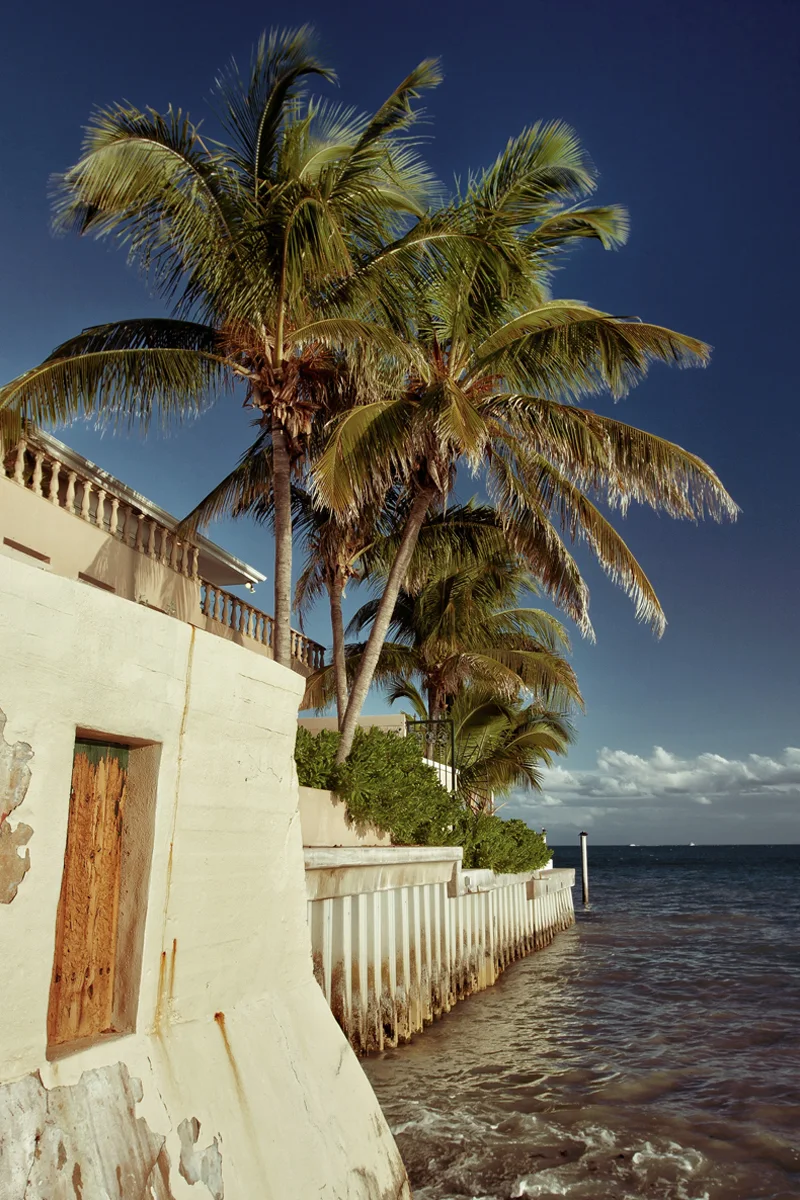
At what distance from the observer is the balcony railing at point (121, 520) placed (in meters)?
13.4

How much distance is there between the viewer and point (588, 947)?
24.5 metres

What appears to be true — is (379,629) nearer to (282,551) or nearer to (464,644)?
(282,551)

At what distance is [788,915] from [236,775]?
3988 cm

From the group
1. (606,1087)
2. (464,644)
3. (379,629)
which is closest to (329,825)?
(379,629)

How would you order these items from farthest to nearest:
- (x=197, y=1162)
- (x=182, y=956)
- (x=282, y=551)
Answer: (x=282, y=551) < (x=182, y=956) < (x=197, y=1162)

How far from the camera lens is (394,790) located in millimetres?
13070

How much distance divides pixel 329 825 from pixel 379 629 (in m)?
4.06

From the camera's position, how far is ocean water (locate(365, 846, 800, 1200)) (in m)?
7.31

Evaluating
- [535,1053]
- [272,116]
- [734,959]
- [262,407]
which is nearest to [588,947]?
[734,959]

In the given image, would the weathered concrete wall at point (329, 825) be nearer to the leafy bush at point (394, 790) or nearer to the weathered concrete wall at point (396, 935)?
the leafy bush at point (394, 790)

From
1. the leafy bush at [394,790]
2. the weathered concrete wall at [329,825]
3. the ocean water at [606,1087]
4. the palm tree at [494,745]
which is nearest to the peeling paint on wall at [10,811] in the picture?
the ocean water at [606,1087]

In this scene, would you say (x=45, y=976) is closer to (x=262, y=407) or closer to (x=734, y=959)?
(x=262, y=407)

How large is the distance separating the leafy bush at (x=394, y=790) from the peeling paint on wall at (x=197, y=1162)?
794 centimetres

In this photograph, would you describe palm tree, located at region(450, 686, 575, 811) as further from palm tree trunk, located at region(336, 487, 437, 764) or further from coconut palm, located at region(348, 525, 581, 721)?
palm tree trunk, located at region(336, 487, 437, 764)
